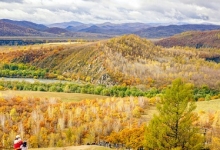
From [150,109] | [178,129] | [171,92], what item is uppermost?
[171,92]

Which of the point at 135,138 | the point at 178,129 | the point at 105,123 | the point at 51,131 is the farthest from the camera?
the point at 105,123

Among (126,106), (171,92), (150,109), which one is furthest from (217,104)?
(171,92)

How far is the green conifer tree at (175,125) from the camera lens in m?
52.7

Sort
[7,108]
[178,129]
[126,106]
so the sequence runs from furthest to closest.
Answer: [126,106] → [7,108] → [178,129]

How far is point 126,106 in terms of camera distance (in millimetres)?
149250

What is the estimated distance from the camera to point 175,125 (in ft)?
175

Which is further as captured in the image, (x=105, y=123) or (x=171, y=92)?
(x=105, y=123)

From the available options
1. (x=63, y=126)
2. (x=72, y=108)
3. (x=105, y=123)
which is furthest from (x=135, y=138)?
(x=72, y=108)

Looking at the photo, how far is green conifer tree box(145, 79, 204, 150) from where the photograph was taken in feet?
173

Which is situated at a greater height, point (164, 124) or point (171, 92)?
point (171, 92)

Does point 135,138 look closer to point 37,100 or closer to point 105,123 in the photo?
point 105,123

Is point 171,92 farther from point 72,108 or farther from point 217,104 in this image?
point 217,104

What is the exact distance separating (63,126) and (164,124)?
70.1 metres

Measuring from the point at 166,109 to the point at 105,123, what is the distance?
227 feet
